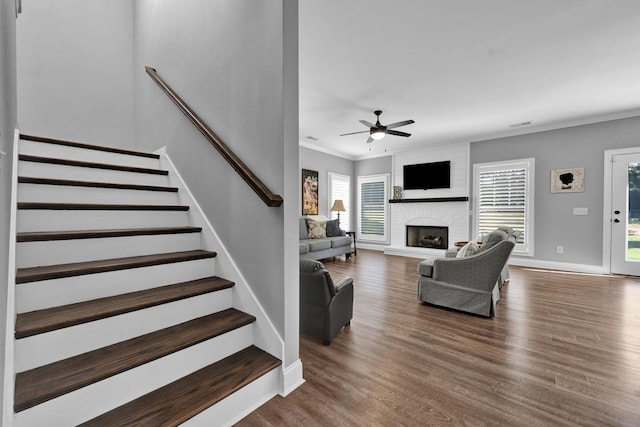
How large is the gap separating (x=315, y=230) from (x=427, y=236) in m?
3.00

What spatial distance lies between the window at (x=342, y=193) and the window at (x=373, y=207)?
0.37m

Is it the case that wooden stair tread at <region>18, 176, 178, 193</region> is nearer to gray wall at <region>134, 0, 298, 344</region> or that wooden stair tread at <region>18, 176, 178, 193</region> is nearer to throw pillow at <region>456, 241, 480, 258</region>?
gray wall at <region>134, 0, 298, 344</region>

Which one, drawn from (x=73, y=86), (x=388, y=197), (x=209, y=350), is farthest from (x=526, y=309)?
(x=73, y=86)

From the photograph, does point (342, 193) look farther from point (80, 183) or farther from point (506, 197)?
point (80, 183)

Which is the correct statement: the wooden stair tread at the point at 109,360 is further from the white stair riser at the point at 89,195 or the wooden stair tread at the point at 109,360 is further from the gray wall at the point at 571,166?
the gray wall at the point at 571,166

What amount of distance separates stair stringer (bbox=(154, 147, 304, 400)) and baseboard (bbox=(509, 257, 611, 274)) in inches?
223

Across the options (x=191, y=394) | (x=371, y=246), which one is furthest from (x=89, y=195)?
(x=371, y=246)

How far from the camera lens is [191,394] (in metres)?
1.35

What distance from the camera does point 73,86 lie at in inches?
135

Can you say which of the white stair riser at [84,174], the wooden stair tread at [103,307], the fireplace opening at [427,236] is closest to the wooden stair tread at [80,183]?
the white stair riser at [84,174]

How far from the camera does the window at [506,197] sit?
215 inches

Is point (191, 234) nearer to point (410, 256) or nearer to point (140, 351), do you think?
point (140, 351)

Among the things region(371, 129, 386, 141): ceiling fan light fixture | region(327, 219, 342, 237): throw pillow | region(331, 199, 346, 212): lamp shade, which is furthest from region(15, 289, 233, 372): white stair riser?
region(331, 199, 346, 212): lamp shade

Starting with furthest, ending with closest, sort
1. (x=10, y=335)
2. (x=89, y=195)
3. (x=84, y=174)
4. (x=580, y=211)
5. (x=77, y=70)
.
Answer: (x=580, y=211) < (x=77, y=70) < (x=84, y=174) < (x=89, y=195) < (x=10, y=335)
